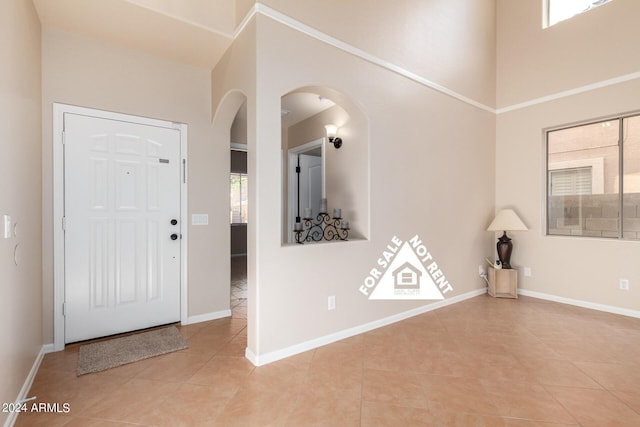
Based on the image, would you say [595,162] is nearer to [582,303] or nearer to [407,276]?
[582,303]

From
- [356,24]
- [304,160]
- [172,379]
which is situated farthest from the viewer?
[304,160]

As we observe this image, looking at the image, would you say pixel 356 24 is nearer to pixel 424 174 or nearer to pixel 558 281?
pixel 424 174

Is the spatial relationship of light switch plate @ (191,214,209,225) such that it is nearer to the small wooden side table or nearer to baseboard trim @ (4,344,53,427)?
baseboard trim @ (4,344,53,427)

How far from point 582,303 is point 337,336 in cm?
322

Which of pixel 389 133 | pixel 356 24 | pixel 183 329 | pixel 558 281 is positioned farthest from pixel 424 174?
pixel 183 329

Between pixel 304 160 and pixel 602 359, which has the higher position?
pixel 304 160

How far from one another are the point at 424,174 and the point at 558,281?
2342 mm

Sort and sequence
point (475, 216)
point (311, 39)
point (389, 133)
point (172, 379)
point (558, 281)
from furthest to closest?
1. point (475, 216)
2. point (558, 281)
3. point (389, 133)
4. point (311, 39)
5. point (172, 379)

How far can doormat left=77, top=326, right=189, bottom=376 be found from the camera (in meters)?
2.25

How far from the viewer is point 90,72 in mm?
2615

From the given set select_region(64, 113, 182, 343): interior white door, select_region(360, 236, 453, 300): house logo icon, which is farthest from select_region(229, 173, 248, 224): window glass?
select_region(360, 236, 453, 300): house logo icon

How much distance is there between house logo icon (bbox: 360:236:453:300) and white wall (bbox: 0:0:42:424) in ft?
8.09

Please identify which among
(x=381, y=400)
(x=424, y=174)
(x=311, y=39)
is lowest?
(x=381, y=400)

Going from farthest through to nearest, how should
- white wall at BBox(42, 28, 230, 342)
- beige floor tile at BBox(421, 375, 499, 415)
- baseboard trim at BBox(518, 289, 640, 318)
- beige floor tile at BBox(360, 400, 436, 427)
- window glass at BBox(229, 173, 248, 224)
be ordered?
window glass at BBox(229, 173, 248, 224) < baseboard trim at BBox(518, 289, 640, 318) < white wall at BBox(42, 28, 230, 342) < beige floor tile at BBox(421, 375, 499, 415) < beige floor tile at BBox(360, 400, 436, 427)
